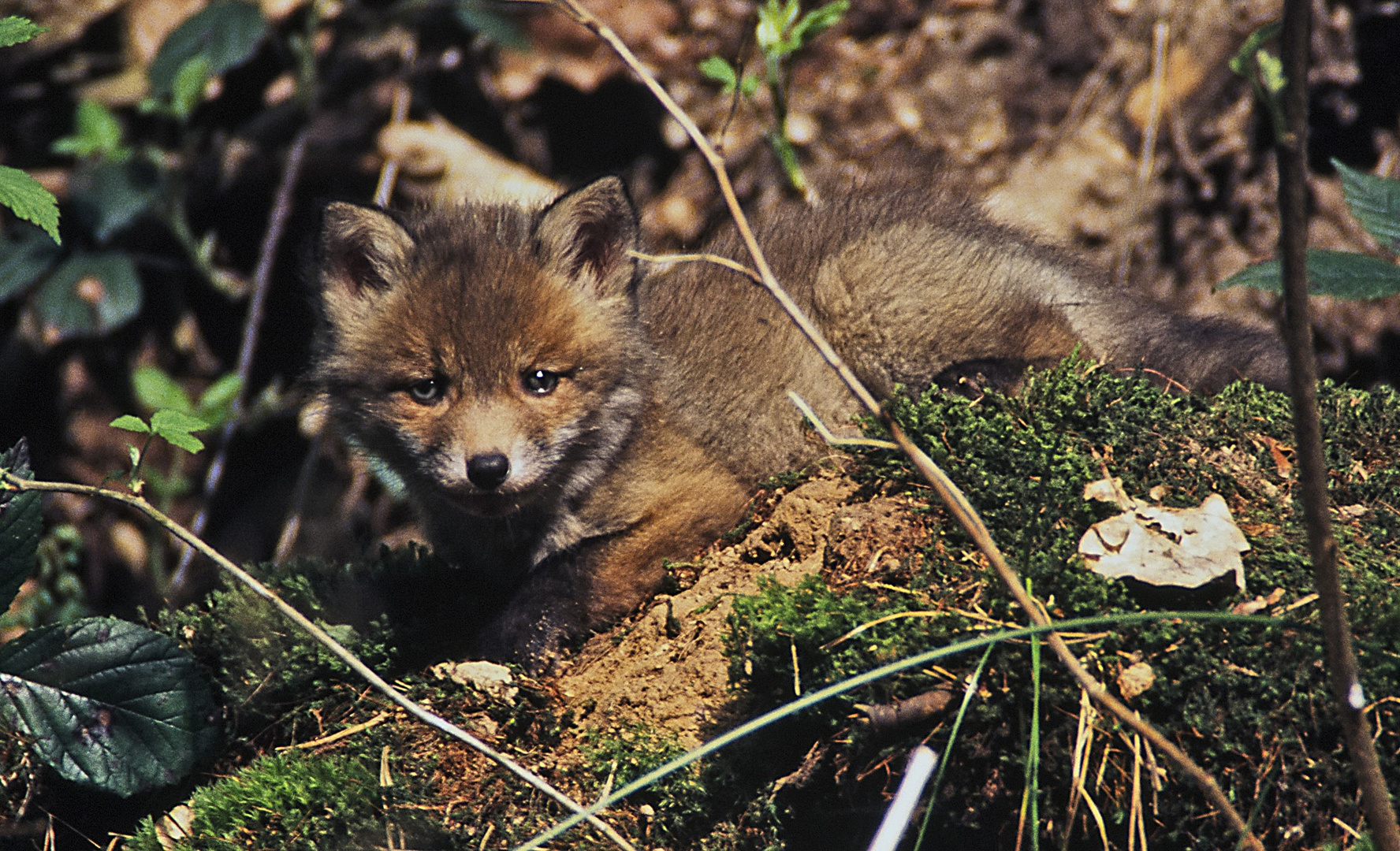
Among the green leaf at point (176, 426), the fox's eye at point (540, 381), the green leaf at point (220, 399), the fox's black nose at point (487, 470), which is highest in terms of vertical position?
the green leaf at point (176, 426)

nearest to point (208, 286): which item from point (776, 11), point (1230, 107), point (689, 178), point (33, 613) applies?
point (33, 613)

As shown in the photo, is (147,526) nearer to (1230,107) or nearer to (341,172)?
(341,172)

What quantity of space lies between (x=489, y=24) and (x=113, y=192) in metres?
1.87

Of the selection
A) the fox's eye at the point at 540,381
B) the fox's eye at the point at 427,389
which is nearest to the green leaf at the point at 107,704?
the fox's eye at the point at 427,389

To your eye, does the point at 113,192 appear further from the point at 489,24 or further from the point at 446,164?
the point at 489,24

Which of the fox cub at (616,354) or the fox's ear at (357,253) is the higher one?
the fox's ear at (357,253)

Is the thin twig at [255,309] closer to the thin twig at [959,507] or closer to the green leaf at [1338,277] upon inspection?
the thin twig at [959,507]

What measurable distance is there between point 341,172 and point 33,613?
2.56m

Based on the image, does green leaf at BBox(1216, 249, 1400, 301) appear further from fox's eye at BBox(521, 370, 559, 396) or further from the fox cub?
fox's eye at BBox(521, 370, 559, 396)

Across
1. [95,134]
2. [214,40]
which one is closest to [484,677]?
[214,40]

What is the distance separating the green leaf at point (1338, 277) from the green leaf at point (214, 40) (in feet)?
13.0

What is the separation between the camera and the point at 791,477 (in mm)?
2992

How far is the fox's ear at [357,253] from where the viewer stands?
3029 millimetres

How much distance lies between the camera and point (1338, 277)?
59.2 inches
